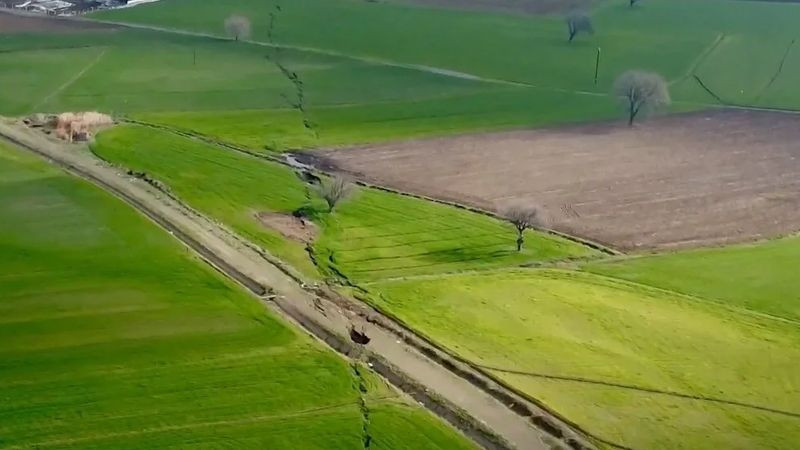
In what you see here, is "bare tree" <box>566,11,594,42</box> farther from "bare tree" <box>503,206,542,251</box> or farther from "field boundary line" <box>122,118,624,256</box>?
"bare tree" <box>503,206,542,251</box>

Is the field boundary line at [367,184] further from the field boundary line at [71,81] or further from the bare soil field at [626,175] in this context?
the field boundary line at [71,81]

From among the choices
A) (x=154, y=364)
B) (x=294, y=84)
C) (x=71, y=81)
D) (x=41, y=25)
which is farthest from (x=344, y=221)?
(x=41, y=25)

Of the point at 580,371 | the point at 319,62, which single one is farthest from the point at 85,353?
the point at 319,62

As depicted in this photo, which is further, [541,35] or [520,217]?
[541,35]

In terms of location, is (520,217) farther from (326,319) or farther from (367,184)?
(326,319)

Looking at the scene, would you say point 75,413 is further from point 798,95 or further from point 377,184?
point 798,95

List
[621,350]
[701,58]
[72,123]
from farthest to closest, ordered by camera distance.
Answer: [701,58] < [72,123] < [621,350]

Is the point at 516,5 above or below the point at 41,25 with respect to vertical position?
above
